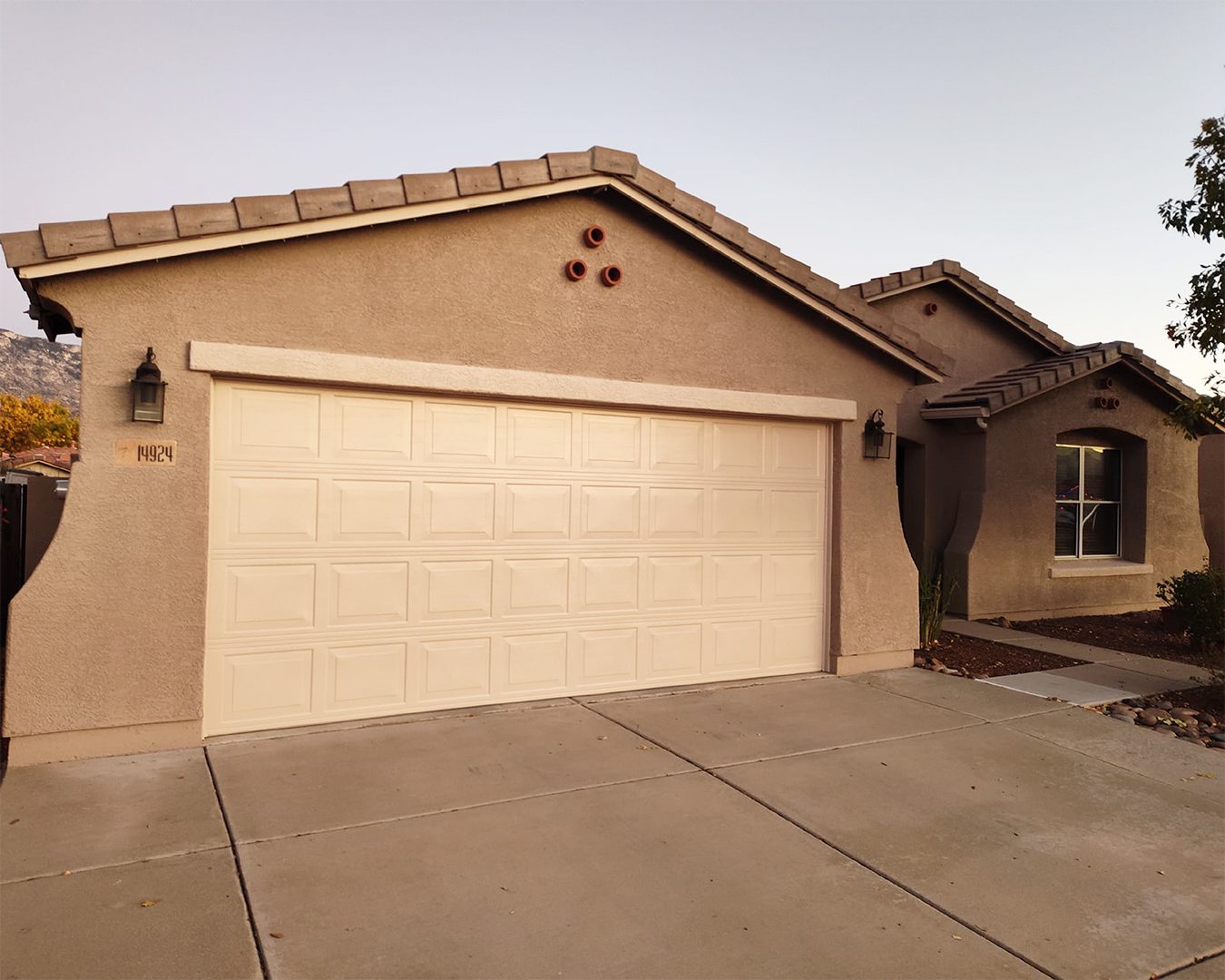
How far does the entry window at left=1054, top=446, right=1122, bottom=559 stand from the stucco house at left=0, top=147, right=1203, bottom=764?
562 cm

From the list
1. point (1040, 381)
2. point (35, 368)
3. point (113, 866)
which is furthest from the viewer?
point (35, 368)

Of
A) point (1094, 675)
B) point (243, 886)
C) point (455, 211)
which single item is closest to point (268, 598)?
point (243, 886)

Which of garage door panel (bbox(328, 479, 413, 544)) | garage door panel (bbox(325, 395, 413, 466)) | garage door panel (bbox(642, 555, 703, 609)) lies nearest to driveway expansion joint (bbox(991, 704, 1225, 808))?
garage door panel (bbox(642, 555, 703, 609))

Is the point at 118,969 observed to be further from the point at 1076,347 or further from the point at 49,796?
the point at 1076,347

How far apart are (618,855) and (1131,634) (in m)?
9.66

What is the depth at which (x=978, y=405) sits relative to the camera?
35.1ft

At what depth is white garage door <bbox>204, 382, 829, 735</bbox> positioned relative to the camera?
216 inches

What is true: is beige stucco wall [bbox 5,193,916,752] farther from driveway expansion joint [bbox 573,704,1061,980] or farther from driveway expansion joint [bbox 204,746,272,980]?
driveway expansion joint [bbox 573,704,1061,980]

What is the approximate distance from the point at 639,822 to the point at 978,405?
28.0ft

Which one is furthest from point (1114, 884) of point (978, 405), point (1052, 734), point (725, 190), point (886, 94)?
point (725, 190)

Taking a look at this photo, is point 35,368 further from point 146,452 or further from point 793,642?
point 793,642

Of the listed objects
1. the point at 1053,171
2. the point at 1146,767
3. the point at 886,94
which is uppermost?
the point at 886,94

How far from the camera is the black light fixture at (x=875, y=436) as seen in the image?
7.74 m

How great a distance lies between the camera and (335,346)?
556cm
